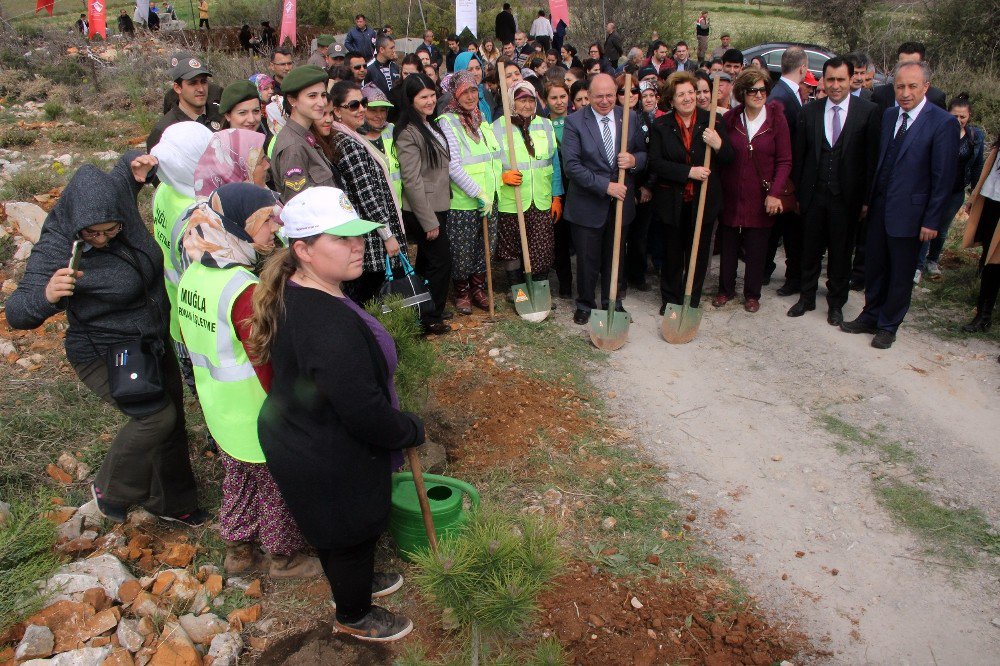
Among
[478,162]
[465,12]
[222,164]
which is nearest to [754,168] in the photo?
[478,162]

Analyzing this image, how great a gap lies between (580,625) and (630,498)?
0.99m

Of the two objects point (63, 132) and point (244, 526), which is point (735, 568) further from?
point (63, 132)

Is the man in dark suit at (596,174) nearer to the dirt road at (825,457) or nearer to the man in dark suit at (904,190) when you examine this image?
the dirt road at (825,457)

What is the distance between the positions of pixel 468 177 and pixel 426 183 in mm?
378

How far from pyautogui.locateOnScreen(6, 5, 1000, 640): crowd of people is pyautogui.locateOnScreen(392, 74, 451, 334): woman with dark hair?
17mm

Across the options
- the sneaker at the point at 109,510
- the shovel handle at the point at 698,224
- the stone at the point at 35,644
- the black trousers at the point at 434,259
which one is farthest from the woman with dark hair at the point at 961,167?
the stone at the point at 35,644

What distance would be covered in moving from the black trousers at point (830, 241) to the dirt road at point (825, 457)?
0.27m

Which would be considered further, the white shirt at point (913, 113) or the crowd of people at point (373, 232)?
the white shirt at point (913, 113)

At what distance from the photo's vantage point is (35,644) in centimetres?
254

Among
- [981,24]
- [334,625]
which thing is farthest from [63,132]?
[981,24]

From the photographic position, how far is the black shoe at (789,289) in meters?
6.23

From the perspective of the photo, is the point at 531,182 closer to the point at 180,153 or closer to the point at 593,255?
the point at 593,255

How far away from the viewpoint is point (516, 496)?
3777 millimetres

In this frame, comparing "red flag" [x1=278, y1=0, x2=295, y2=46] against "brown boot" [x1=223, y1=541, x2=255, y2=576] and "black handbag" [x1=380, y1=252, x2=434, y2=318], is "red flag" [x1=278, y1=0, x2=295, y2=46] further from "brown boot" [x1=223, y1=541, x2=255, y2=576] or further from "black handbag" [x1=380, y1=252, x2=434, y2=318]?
"brown boot" [x1=223, y1=541, x2=255, y2=576]
